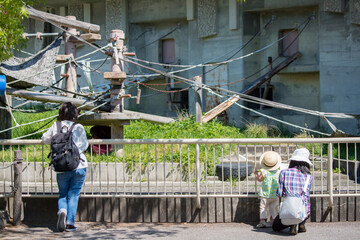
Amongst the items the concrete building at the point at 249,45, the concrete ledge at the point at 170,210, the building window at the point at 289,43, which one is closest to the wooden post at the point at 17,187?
the concrete ledge at the point at 170,210

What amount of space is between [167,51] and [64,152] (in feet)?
53.2

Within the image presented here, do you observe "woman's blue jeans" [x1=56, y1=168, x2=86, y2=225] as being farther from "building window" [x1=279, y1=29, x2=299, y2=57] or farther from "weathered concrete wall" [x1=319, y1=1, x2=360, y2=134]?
"building window" [x1=279, y1=29, x2=299, y2=57]

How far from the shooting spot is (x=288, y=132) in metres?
18.6

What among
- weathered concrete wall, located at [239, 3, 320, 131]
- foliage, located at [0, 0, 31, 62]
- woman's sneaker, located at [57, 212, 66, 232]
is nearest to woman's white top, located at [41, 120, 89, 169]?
woman's sneaker, located at [57, 212, 66, 232]

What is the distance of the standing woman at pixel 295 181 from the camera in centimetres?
806

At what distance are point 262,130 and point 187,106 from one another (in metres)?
6.30

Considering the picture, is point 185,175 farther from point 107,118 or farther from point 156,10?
point 156,10

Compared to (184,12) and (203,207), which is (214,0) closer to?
(184,12)

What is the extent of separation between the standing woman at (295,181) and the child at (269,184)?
0.86 ft

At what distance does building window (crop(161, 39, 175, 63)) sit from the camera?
77.8 ft

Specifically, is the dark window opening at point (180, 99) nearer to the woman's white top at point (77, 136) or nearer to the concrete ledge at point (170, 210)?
the concrete ledge at point (170, 210)

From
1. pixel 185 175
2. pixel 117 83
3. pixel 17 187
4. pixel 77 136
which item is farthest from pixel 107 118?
pixel 77 136

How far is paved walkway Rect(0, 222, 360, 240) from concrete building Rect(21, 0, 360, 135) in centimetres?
903

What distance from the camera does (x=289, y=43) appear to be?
2059cm
